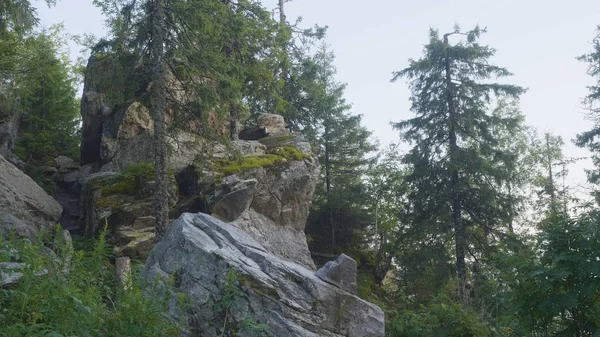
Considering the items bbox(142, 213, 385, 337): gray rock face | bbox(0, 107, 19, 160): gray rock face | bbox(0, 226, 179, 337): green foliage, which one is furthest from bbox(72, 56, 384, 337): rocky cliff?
bbox(0, 107, 19, 160): gray rock face

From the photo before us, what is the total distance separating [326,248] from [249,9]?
9.77 m

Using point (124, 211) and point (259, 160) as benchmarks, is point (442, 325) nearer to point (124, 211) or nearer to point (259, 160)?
point (124, 211)

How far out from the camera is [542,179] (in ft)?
105

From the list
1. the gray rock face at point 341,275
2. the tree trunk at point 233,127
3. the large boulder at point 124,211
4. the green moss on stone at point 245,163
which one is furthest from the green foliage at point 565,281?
the tree trunk at point 233,127

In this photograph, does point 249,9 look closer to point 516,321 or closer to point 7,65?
point 7,65

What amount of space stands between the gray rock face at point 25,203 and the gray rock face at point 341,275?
9199mm

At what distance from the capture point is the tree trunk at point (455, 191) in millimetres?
20084

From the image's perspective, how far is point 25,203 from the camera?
54.9ft

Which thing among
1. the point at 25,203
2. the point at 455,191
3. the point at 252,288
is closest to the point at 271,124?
the point at 455,191

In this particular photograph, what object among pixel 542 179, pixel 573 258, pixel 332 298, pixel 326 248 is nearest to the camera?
pixel 573 258

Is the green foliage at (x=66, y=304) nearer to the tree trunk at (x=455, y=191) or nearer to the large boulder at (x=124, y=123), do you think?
the large boulder at (x=124, y=123)

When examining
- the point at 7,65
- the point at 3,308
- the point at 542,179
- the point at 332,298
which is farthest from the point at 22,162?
the point at 542,179

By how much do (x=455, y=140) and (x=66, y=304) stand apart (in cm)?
1961

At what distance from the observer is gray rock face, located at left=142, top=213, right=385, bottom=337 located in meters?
7.70
